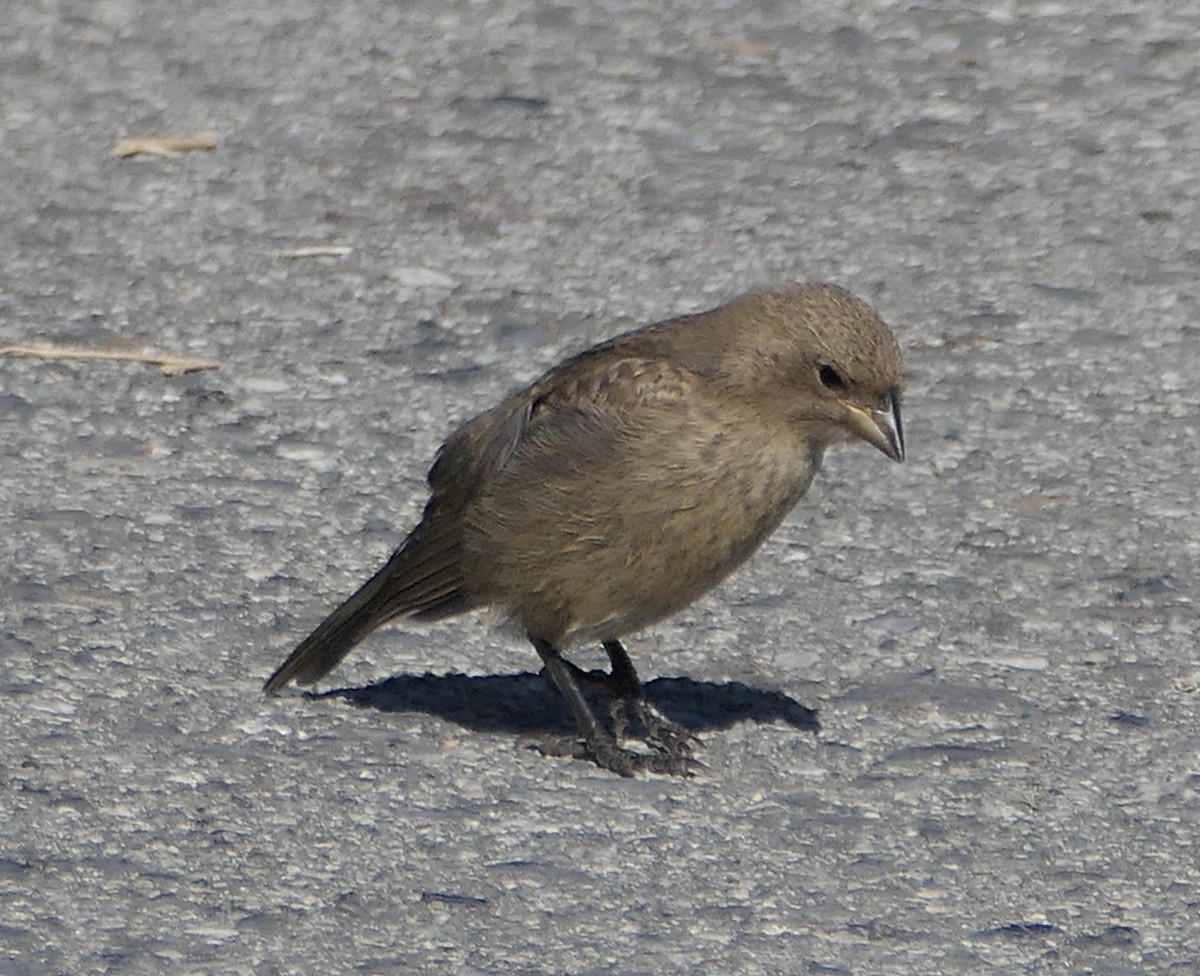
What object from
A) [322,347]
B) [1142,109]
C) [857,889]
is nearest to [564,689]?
[857,889]

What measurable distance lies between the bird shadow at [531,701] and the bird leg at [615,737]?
0.11 metres

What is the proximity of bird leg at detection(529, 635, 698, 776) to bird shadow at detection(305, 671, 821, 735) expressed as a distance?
0.11 m

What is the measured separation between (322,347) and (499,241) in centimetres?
88

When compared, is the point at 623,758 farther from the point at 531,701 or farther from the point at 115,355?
the point at 115,355

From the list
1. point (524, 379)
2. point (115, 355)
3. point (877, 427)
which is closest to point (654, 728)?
point (877, 427)

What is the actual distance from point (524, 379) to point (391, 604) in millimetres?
1783

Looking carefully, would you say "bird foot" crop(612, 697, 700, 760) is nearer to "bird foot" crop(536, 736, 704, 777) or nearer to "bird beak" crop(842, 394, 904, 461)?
"bird foot" crop(536, 736, 704, 777)

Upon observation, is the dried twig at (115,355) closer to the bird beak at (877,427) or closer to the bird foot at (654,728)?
the bird foot at (654,728)

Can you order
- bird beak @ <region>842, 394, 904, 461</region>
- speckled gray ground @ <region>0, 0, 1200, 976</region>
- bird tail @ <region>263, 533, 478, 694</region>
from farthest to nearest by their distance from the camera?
1. bird tail @ <region>263, 533, 478, 694</region>
2. bird beak @ <region>842, 394, 904, 461</region>
3. speckled gray ground @ <region>0, 0, 1200, 976</region>

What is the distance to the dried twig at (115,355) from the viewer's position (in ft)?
23.0

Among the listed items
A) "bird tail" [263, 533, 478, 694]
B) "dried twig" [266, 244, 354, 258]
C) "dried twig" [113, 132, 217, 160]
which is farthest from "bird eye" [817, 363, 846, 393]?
"dried twig" [113, 132, 217, 160]

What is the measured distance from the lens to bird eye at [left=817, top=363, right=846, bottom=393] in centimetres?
510

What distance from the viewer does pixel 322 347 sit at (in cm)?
718

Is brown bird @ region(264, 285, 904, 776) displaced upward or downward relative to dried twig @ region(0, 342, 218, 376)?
upward
